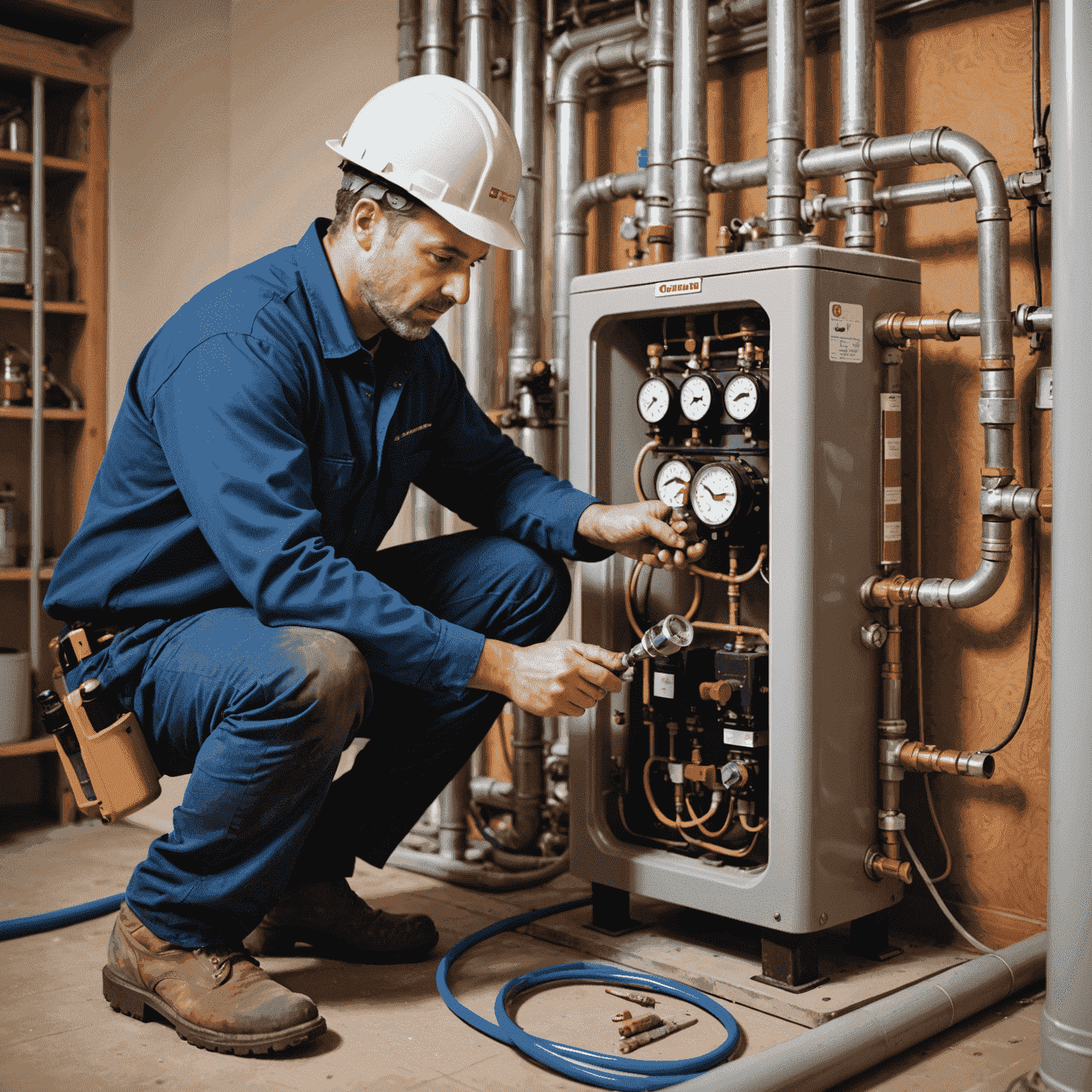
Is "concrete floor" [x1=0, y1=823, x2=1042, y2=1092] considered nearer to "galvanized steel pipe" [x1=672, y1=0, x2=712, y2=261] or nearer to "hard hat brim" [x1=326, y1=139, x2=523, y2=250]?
"hard hat brim" [x1=326, y1=139, x2=523, y2=250]

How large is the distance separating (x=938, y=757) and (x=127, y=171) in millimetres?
2297

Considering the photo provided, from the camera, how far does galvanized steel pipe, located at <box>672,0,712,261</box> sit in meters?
1.98

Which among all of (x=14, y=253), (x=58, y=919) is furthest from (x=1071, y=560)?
(x=14, y=253)

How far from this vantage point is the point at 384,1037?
1.53 meters

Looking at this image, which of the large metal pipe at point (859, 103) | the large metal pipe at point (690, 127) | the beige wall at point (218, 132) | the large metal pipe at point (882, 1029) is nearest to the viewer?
the large metal pipe at point (882, 1029)

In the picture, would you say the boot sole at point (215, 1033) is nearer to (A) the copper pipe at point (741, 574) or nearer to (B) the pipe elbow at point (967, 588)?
(A) the copper pipe at point (741, 574)

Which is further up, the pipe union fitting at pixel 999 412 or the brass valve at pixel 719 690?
the pipe union fitting at pixel 999 412

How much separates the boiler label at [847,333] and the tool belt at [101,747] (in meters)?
1.08

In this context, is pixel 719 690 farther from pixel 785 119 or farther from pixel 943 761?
pixel 785 119

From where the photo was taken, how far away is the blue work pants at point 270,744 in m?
1.48

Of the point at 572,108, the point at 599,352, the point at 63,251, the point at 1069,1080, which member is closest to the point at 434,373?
the point at 599,352

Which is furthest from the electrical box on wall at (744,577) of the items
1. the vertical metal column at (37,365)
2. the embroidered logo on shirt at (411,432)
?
the vertical metal column at (37,365)

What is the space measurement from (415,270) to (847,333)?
60cm

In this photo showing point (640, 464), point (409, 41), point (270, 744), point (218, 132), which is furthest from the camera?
point (218, 132)
